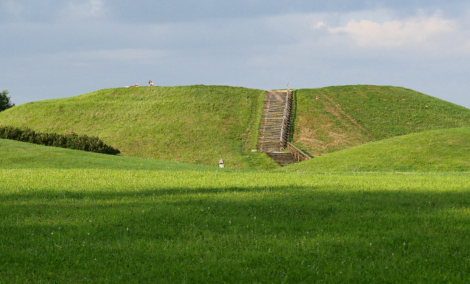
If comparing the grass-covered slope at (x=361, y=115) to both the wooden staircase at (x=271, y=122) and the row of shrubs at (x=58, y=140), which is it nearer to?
the wooden staircase at (x=271, y=122)

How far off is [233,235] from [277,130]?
4276 cm

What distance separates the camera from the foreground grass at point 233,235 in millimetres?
6797

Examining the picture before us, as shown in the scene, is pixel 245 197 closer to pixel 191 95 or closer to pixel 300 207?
pixel 300 207

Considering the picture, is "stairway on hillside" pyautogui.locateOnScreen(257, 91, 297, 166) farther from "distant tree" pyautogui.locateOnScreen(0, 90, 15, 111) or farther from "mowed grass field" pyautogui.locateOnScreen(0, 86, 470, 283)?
"distant tree" pyautogui.locateOnScreen(0, 90, 15, 111)

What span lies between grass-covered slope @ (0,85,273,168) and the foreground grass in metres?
29.7

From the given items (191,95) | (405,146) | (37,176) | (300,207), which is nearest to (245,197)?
(300,207)

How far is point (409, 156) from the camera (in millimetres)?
31328

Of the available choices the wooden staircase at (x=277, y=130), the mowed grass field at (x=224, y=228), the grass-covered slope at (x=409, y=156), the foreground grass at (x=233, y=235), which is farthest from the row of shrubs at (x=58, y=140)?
the foreground grass at (x=233, y=235)

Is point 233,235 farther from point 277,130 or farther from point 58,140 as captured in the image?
point 277,130

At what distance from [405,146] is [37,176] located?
87.3 feet

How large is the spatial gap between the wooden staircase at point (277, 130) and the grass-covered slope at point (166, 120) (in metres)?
1.06

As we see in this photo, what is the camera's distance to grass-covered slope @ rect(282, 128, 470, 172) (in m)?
29.7

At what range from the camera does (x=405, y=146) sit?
33406 mm

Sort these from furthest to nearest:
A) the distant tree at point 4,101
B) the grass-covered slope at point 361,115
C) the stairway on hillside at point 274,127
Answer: the distant tree at point 4,101 → the grass-covered slope at point 361,115 → the stairway on hillside at point 274,127
